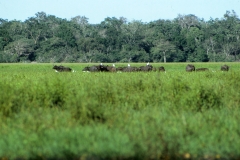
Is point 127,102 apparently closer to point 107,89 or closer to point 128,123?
point 107,89

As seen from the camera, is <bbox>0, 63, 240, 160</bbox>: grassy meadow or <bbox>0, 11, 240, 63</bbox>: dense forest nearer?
<bbox>0, 63, 240, 160</bbox>: grassy meadow

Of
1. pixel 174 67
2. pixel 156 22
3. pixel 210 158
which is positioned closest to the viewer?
pixel 210 158

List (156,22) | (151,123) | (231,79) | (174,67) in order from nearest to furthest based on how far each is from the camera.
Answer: (151,123), (231,79), (174,67), (156,22)

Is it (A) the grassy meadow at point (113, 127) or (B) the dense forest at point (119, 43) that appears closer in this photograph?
(A) the grassy meadow at point (113, 127)

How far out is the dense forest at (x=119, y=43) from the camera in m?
59.9

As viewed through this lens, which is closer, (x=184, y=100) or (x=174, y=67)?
(x=184, y=100)

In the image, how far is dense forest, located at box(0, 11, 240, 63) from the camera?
196 feet

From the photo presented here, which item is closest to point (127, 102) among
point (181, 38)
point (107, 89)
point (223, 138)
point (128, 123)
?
point (107, 89)

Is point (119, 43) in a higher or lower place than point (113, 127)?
higher

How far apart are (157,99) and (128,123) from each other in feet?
11.8

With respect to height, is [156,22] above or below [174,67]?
above

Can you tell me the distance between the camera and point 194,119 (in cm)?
884

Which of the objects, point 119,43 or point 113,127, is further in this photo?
point 119,43

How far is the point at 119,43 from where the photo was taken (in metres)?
64.4
